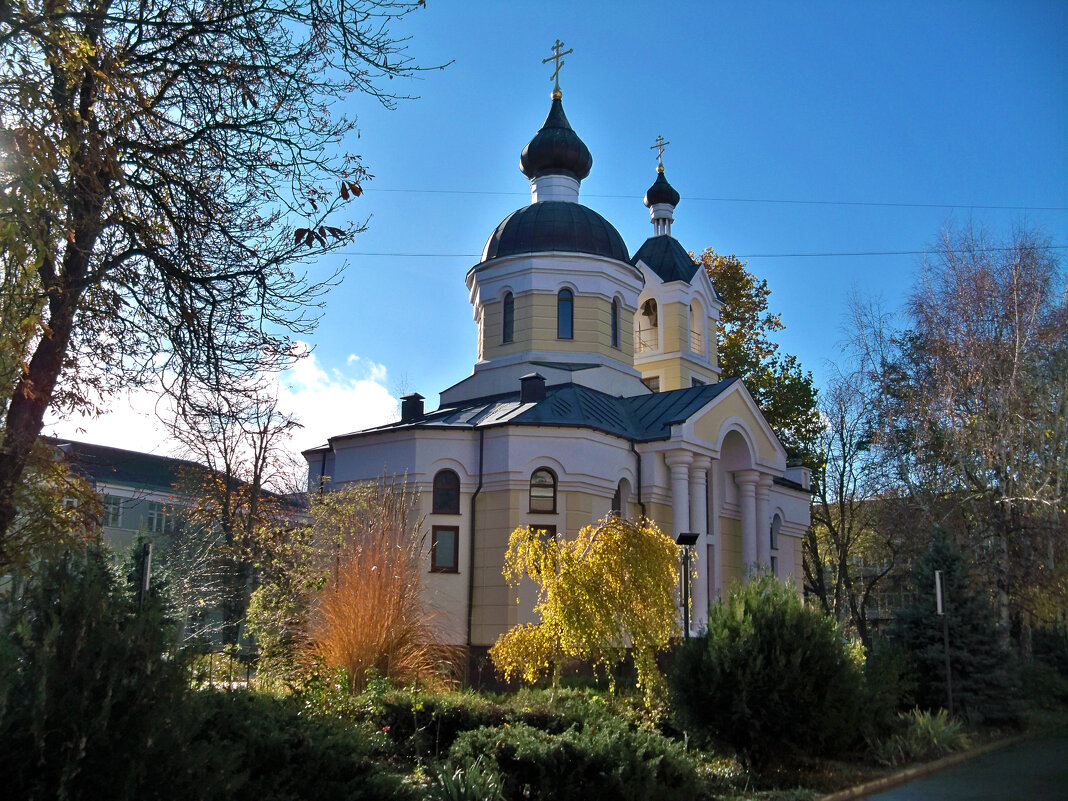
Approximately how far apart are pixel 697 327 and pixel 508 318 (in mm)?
7807

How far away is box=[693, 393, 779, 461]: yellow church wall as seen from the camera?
24652 millimetres

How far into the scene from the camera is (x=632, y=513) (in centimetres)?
2378

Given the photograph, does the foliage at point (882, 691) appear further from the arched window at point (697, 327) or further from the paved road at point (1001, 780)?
the arched window at point (697, 327)

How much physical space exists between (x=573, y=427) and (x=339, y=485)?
Answer: 6.23m

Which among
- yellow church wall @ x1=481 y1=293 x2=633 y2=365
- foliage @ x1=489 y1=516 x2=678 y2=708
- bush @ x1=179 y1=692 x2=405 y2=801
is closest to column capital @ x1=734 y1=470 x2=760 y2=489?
yellow church wall @ x1=481 y1=293 x2=633 y2=365

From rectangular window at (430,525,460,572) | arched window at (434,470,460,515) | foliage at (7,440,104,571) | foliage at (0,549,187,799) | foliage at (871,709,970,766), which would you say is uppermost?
arched window at (434,470,460,515)

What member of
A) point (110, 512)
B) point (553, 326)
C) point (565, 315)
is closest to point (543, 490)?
point (553, 326)

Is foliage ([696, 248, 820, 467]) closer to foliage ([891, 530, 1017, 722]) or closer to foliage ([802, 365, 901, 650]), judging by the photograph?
foliage ([802, 365, 901, 650])

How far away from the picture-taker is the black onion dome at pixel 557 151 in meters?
29.2

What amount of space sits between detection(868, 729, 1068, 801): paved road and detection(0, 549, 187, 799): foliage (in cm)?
871

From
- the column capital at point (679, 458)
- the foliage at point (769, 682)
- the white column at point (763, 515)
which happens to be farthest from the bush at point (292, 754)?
the white column at point (763, 515)

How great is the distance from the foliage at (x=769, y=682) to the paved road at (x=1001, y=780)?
1093mm

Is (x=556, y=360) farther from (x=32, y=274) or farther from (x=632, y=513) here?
(x=32, y=274)

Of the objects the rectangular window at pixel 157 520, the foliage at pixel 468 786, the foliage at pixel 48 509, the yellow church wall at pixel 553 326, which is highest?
the yellow church wall at pixel 553 326
